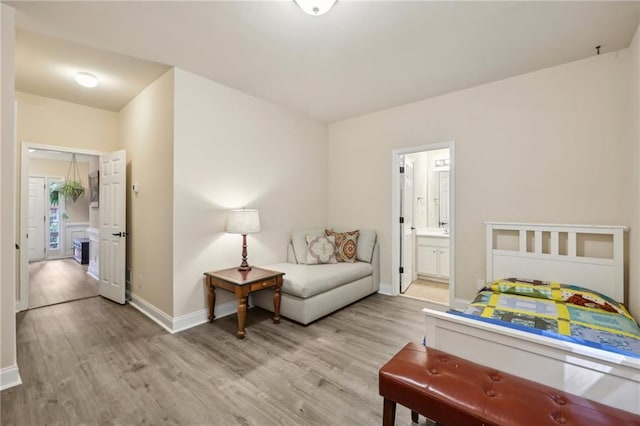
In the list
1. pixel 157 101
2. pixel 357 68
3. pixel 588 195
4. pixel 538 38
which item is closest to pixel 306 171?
pixel 357 68

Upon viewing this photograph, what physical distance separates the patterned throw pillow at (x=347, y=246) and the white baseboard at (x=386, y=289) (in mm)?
635

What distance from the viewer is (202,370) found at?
2174mm

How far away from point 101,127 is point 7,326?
10.3 ft

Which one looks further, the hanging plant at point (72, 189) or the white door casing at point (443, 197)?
the hanging plant at point (72, 189)

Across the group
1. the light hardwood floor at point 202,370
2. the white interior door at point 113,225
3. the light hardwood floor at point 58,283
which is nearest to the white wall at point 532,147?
the light hardwood floor at point 202,370

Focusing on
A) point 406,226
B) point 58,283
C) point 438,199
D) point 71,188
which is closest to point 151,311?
point 58,283

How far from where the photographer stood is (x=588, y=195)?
2719mm

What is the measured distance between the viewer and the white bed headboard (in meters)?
2.50

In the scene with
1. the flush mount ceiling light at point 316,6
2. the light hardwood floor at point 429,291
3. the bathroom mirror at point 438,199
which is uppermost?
the flush mount ceiling light at point 316,6

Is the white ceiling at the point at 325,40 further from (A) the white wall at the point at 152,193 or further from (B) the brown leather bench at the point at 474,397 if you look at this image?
(B) the brown leather bench at the point at 474,397

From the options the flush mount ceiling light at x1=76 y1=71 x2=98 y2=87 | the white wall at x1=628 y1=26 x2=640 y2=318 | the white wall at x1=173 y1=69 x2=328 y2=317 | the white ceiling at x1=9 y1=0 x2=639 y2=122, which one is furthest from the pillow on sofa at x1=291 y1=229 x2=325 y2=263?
the white wall at x1=628 y1=26 x2=640 y2=318

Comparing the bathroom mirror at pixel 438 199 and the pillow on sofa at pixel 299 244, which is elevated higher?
the bathroom mirror at pixel 438 199

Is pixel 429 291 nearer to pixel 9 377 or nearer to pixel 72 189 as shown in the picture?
pixel 9 377

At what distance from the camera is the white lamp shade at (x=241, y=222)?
3.06 m
